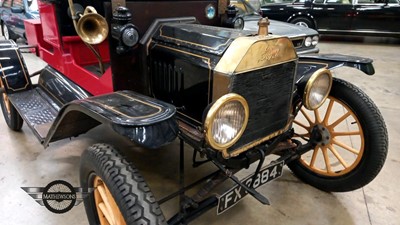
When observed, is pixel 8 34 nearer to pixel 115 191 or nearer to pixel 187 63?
pixel 187 63

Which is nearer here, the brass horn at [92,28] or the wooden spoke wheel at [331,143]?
the brass horn at [92,28]

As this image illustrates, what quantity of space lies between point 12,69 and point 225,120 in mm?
2314

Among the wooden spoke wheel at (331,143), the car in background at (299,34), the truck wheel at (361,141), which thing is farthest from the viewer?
the car in background at (299,34)

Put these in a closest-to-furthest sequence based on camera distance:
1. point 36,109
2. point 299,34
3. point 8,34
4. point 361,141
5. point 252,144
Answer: point 252,144
point 361,141
point 36,109
point 299,34
point 8,34

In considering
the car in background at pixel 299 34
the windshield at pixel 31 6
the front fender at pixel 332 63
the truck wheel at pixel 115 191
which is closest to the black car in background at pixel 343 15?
the car in background at pixel 299 34

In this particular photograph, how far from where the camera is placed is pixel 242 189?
1.55 meters

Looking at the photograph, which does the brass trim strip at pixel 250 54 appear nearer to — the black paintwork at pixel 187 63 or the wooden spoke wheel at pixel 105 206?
the black paintwork at pixel 187 63

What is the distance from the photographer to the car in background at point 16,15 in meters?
6.34

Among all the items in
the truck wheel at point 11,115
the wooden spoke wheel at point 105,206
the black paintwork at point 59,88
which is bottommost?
the truck wheel at point 11,115

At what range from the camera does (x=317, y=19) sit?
27.1 ft

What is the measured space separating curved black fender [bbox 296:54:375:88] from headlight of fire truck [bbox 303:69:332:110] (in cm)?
9

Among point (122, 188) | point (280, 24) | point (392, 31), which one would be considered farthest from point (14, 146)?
point (392, 31)

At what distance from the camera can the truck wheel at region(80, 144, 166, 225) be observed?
1.21 m

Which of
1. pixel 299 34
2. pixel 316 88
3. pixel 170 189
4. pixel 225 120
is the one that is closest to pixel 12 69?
Result: pixel 170 189
